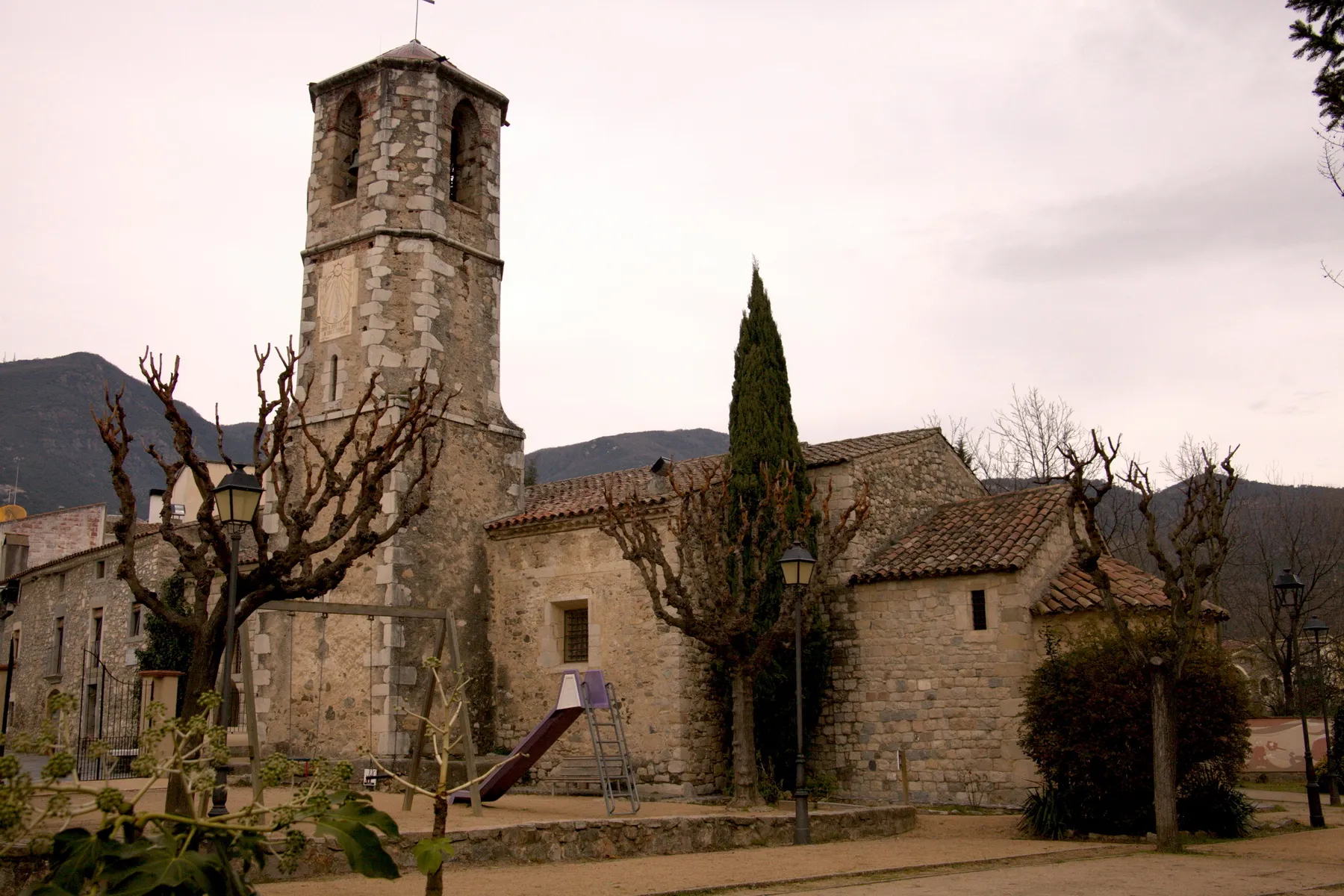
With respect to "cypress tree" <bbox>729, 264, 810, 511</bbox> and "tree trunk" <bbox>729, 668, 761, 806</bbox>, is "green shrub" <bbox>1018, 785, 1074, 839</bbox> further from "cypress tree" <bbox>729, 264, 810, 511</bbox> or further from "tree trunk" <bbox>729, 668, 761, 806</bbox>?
"cypress tree" <bbox>729, 264, 810, 511</bbox>

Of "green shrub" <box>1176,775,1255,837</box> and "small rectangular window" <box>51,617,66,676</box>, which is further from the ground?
"small rectangular window" <box>51,617,66,676</box>

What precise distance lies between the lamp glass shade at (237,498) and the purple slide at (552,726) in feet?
18.0

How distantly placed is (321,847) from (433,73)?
636 inches

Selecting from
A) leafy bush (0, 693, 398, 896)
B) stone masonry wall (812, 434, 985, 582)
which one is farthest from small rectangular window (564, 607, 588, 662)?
leafy bush (0, 693, 398, 896)

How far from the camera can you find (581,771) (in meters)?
18.1

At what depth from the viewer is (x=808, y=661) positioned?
19.0m

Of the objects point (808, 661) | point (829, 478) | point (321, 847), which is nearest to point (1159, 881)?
point (321, 847)

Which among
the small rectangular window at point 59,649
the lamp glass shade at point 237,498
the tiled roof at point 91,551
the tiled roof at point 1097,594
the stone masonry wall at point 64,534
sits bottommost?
the small rectangular window at point 59,649

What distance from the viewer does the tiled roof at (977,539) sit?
18.1 metres

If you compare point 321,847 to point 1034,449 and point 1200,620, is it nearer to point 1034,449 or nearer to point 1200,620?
point 1200,620

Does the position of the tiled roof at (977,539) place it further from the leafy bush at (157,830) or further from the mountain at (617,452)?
the mountain at (617,452)

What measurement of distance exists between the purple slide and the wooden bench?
5.07ft

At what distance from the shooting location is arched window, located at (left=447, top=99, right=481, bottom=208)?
22391 mm

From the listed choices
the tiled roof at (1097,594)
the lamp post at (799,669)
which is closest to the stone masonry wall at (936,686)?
the tiled roof at (1097,594)
